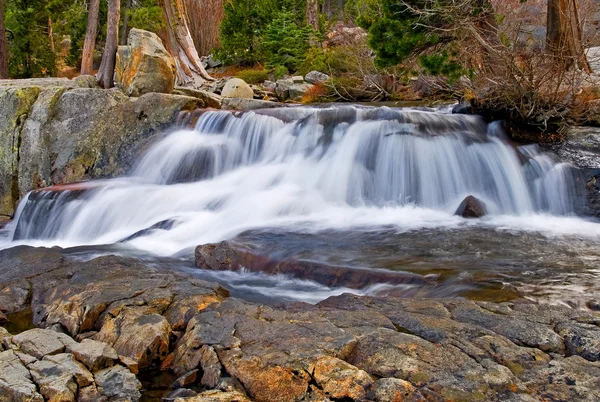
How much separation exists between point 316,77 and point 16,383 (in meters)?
16.5

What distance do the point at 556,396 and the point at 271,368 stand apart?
5.33ft

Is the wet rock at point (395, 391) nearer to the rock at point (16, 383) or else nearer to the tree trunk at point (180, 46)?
the rock at point (16, 383)

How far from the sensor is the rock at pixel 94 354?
3684mm

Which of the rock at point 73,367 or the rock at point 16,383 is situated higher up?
the rock at point 16,383

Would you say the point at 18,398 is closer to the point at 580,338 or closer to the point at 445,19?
the point at 580,338

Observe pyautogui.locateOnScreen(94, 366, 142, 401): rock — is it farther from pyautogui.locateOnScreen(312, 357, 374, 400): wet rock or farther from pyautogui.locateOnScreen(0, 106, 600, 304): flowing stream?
pyautogui.locateOnScreen(0, 106, 600, 304): flowing stream

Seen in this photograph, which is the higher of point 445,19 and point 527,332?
point 445,19

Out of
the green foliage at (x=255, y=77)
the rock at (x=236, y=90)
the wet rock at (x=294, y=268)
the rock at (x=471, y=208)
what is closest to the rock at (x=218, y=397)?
the wet rock at (x=294, y=268)

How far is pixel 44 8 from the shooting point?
72.9 ft

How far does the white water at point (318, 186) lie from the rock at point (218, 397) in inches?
171

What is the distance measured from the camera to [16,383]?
328cm

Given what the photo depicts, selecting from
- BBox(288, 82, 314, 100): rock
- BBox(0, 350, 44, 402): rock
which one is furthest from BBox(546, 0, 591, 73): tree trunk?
BBox(0, 350, 44, 402): rock

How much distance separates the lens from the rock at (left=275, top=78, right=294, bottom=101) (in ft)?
59.2

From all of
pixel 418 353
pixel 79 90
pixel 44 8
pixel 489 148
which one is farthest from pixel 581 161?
pixel 44 8
